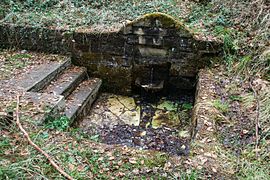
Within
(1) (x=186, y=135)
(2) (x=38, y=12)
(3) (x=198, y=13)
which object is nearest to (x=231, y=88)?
(1) (x=186, y=135)

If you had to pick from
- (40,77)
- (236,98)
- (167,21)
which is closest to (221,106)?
(236,98)

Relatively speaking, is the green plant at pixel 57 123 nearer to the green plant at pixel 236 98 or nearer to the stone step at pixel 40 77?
the stone step at pixel 40 77

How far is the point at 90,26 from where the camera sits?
5719 millimetres

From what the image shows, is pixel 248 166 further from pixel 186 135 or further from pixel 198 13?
pixel 198 13

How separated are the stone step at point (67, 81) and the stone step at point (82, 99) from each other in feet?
0.33

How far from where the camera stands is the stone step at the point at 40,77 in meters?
4.54

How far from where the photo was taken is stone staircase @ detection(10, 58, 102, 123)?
4.61 metres

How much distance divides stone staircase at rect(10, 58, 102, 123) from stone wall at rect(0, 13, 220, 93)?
0.96ft

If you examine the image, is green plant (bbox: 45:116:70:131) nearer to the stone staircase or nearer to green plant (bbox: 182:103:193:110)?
the stone staircase

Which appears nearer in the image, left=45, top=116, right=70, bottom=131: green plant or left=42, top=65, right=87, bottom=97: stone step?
left=45, top=116, right=70, bottom=131: green plant

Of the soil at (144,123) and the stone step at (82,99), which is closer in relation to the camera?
the soil at (144,123)

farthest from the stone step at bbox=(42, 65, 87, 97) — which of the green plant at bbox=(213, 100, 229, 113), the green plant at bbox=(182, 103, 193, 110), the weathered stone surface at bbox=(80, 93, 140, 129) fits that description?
the green plant at bbox=(213, 100, 229, 113)

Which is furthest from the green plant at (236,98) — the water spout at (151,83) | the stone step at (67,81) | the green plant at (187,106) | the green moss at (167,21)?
the stone step at (67,81)

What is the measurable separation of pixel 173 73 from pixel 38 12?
9.63 feet
